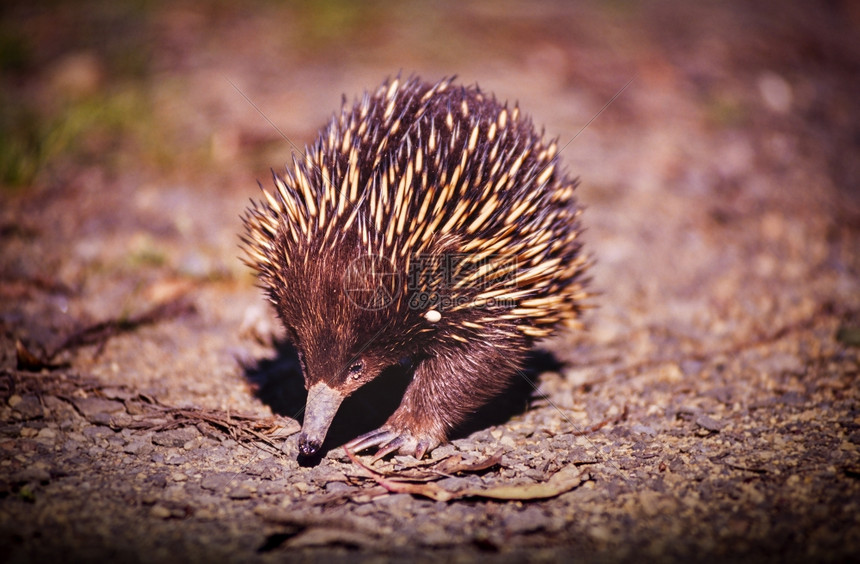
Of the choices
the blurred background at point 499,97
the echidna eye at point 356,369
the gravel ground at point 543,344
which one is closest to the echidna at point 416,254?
the echidna eye at point 356,369

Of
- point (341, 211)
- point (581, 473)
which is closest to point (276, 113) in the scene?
point (341, 211)

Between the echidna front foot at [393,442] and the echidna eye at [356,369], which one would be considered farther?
the echidna front foot at [393,442]

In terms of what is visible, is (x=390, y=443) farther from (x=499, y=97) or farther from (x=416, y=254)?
(x=499, y=97)

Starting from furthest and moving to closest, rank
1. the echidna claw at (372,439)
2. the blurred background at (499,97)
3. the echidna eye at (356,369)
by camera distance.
→ the blurred background at (499,97) < the echidna claw at (372,439) < the echidna eye at (356,369)

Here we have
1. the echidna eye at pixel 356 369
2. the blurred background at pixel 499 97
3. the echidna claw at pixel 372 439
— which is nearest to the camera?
the echidna eye at pixel 356 369

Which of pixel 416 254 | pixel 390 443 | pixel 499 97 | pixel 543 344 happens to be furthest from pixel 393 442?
pixel 499 97

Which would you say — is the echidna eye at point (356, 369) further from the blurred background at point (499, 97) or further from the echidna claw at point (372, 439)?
the blurred background at point (499, 97)

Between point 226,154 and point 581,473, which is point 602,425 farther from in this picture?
point 226,154

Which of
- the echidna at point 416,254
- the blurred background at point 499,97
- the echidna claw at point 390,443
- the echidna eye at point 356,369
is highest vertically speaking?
the blurred background at point 499,97
